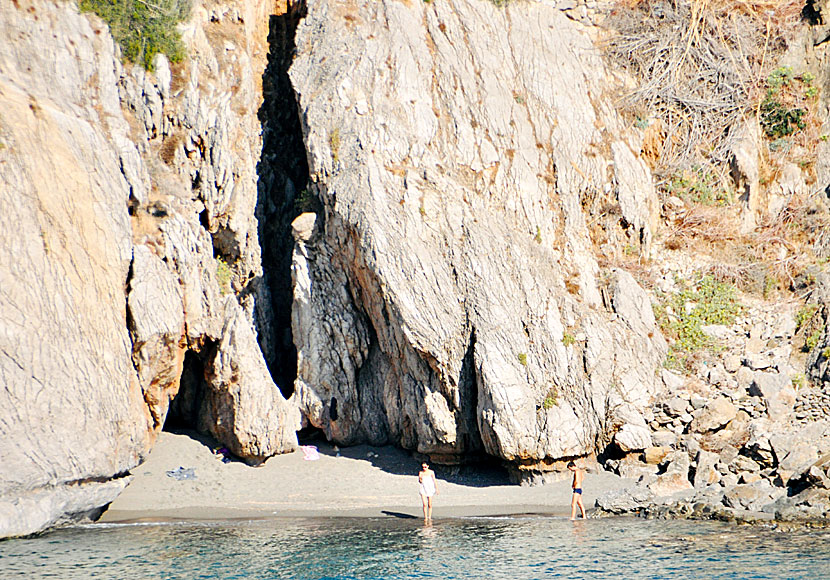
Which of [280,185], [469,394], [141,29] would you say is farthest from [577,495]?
[141,29]

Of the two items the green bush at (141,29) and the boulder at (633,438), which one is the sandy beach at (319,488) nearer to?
the boulder at (633,438)

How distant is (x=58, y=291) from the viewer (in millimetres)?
16688

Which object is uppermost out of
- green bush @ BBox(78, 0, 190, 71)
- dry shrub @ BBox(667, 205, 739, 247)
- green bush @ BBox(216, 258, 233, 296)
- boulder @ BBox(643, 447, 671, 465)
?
green bush @ BBox(78, 0, 190, 71)

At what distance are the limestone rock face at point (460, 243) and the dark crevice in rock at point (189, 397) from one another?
3.09m

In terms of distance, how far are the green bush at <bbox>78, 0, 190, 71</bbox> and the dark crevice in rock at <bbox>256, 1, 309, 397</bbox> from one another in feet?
12.6

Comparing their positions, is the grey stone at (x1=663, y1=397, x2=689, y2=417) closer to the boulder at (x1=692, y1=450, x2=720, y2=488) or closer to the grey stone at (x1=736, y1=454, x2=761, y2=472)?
the boulder at (x1=692, y1=450, x2=720, y2=488)

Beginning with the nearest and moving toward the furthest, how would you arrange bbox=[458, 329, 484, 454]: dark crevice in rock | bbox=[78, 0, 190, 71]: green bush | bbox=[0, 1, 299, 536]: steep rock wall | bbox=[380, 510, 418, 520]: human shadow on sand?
1. bbox=[0, 1, 299, 536]: steep rock wall
2. bbox=[380, 510, 418, 520]: human shadow on sand
3. bbox=[458, 329, 484, 454]: dark crevice in rock
4. bbox=[78, 0, 190, 71]: green bush

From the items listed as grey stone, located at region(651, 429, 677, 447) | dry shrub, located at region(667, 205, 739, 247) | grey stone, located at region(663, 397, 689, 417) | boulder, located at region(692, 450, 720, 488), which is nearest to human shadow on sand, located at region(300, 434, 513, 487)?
grey stone, located at region(651, 429, 677, 447)

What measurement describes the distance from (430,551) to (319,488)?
621 cm

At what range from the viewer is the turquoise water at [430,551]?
13.1 m

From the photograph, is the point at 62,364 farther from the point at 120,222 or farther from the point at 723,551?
the point at 723,551

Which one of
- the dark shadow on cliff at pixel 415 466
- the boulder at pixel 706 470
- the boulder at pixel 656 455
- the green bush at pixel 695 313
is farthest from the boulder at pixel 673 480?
the dark shadow on cliff at pixel 415 466

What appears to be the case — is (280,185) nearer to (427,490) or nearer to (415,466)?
(415,466)

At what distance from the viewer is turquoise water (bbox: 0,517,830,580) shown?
13.1m
